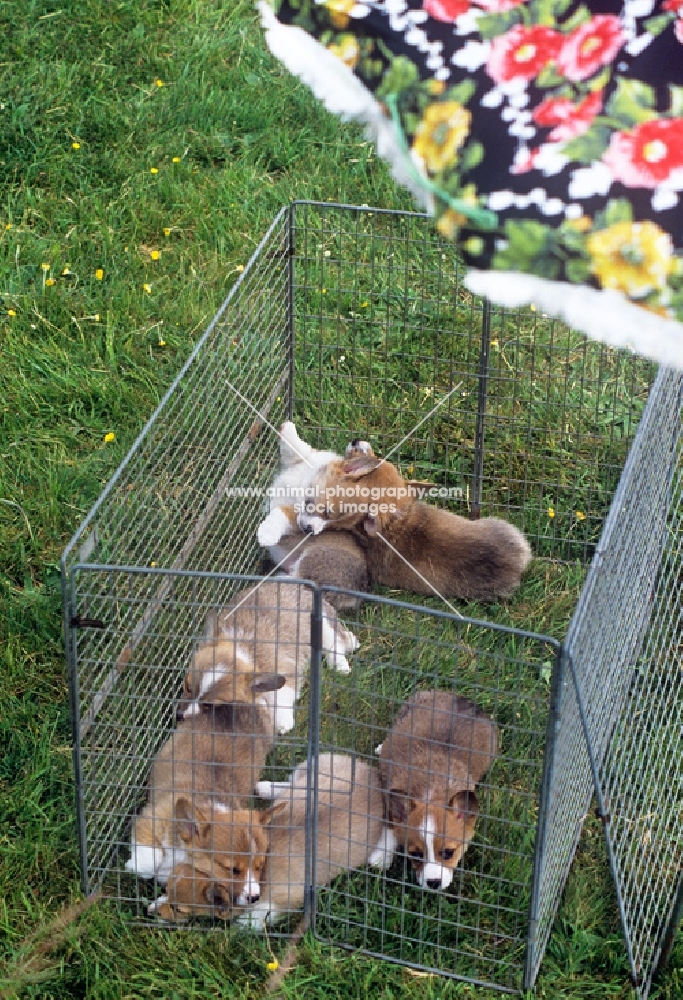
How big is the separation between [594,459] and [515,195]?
A: 11.0ft

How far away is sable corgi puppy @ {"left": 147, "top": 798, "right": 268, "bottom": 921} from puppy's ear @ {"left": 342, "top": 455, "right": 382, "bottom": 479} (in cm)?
148

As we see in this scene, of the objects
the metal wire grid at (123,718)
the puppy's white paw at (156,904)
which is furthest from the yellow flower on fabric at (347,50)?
the puppy's white paw at (156,904)

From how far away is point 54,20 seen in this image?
6750 millimetres

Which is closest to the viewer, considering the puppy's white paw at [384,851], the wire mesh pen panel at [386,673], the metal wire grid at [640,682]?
the metal wire grid at [640,682]

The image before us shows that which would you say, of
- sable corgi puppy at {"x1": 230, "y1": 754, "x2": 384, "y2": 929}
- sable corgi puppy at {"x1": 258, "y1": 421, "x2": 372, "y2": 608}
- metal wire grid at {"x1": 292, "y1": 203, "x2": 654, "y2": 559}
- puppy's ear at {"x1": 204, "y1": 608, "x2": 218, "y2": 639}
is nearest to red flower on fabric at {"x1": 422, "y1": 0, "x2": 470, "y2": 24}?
sable corgi puppy at {"x1": 230, "y1": 754, "x2": 384, "y2": 929}

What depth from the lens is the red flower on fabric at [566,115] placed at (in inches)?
55.3

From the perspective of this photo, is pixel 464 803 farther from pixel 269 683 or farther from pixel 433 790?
pixel 269 683

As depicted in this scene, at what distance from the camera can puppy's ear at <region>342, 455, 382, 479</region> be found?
4425 mm

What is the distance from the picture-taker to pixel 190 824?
3260mm

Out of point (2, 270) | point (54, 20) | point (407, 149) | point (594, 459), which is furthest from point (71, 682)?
point (54, 20)

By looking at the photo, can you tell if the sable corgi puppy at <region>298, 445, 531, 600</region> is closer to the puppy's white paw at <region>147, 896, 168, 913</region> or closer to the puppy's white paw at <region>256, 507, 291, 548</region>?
the puppy's white paw at <region>256, 507, 291, 548</region>

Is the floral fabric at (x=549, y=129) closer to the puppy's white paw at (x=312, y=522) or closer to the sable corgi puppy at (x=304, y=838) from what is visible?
the sable corgi puppy at (x=304, y=838)

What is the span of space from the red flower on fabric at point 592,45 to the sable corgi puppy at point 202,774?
2.13 metres

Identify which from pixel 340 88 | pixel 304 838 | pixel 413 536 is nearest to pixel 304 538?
pixel 413 536
